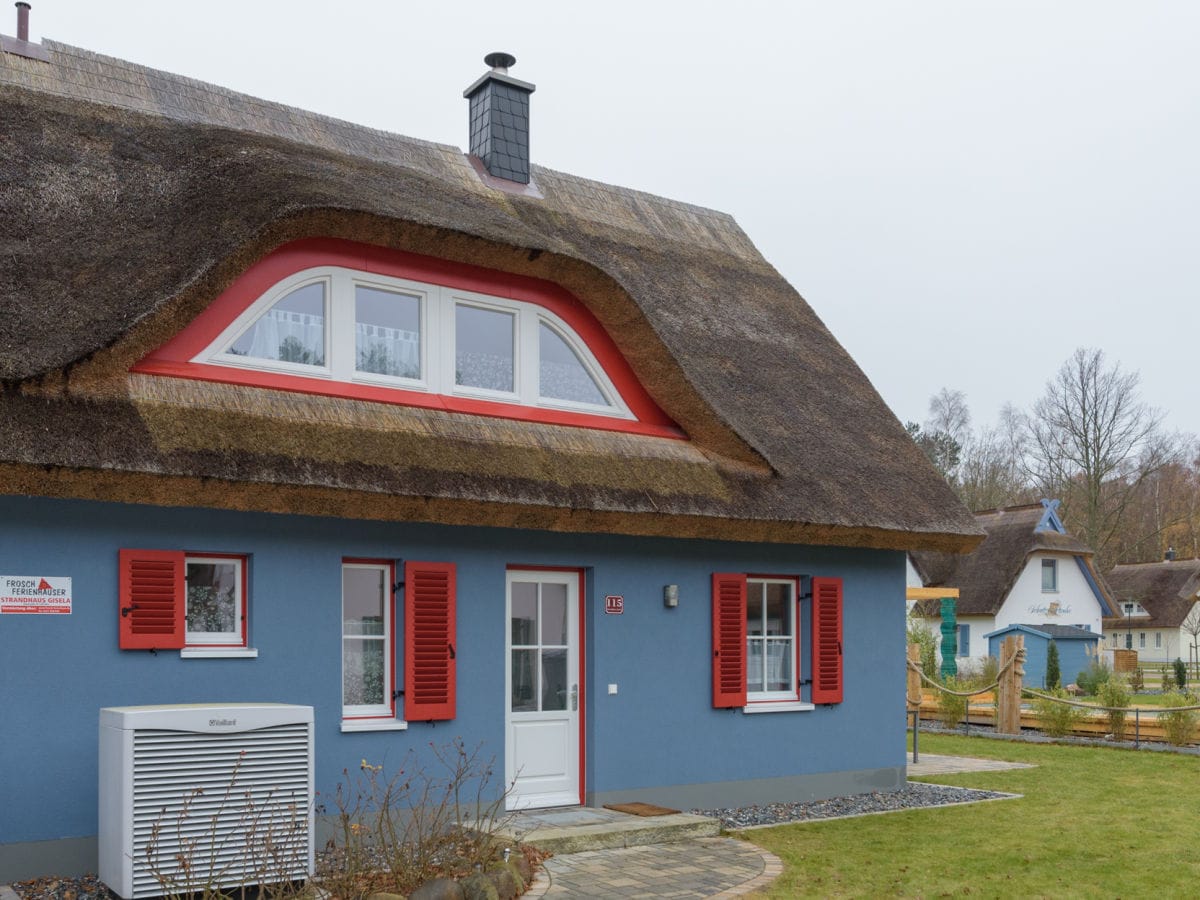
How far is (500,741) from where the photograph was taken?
9281mm

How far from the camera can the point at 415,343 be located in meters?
9.36

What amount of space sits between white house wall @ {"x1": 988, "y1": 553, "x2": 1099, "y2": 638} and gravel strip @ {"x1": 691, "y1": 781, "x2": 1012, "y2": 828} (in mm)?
19283

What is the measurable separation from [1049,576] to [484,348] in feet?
84.6

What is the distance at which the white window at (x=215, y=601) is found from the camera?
7.99 m

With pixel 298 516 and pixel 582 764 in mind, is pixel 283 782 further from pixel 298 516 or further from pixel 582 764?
pixel 582 764

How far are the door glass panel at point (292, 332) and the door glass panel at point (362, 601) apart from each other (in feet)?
5.34

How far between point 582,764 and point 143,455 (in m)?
4.59

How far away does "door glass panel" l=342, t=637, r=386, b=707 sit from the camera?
8.70m


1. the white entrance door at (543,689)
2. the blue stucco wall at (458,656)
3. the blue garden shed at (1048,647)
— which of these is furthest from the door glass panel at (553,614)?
the blue garden shed at (1048,647)

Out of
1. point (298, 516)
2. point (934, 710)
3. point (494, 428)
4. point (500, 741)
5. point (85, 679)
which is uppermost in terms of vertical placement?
point (494, 428)

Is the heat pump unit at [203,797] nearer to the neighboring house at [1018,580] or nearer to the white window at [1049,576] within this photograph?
the neighboring house at [1018,580]

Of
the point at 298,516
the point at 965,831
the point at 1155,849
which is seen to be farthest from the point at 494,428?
the point at 1155,849

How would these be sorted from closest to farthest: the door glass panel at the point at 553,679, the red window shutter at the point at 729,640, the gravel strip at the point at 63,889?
the gravel strip at the point at 63,889
the door glass panel at the point at 553,679
the red window shutter at the point at 729,640

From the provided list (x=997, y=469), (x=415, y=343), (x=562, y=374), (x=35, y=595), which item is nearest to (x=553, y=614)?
(x=562, y=374)
